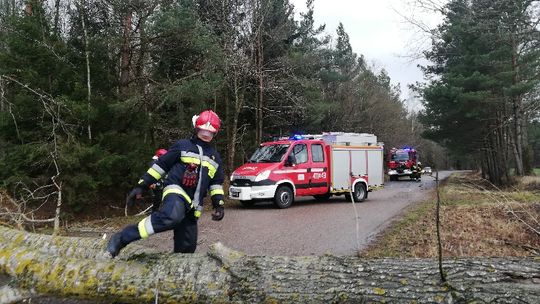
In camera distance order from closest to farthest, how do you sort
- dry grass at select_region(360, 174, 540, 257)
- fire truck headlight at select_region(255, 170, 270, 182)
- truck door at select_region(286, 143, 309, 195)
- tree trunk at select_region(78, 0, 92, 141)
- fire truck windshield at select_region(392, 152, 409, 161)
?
dry grass at select_region(360, 174, 540, 257) < fire truck headlight at select_region(255, 170, 270, 182) < tree trunk at select_region(78, 0, 92, 141) < truck door at select_region(286, 143, 309, 195) < fire truck windshield at select_region(392, 152, 409, 161)

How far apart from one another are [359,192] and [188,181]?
1186 cm

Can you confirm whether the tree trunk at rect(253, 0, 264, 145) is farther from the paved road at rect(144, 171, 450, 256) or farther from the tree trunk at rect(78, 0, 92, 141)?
the paved road at rect(144, 171, 450, 256)

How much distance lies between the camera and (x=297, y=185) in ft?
43.3

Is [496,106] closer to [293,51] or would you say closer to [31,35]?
[293,51]

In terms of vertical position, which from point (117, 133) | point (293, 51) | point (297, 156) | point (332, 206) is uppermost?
point (293, 51)

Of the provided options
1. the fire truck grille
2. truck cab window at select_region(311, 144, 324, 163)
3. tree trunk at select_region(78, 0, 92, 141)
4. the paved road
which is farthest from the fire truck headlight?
tree trunk at select_region(78, 0, 92, 141)

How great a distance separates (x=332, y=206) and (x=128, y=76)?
8.37 m

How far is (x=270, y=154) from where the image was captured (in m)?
13.4

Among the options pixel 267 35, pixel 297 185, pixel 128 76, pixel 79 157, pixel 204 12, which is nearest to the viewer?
pixel 79 157

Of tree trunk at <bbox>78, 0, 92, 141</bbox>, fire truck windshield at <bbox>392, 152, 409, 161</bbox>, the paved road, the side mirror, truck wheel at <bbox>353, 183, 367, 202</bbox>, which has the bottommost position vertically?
the paved road

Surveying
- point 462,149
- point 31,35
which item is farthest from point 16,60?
point 462,149

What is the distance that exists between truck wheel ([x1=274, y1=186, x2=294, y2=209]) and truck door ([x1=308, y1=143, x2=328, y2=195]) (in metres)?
0.96

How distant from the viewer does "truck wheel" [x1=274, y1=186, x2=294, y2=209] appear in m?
12.6

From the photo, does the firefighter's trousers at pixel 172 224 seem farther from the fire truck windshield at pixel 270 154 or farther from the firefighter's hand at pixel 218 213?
the fire truck windshield at pixel 270 154
